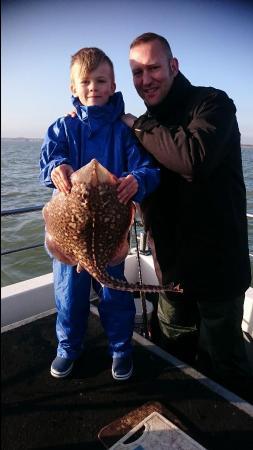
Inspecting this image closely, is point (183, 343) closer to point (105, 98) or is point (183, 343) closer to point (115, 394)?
point (115, 394)

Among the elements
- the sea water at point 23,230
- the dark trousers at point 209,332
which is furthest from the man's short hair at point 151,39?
the sea water at point 23,230

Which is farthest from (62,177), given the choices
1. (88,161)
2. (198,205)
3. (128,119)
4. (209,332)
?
(209,332)

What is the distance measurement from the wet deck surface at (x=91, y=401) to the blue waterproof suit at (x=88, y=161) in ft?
0.88

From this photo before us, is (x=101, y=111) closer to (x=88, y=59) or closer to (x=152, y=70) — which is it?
(x=88, y=59)

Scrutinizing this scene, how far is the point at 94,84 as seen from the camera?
8.03 ft

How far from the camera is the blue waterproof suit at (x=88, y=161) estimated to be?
2.49 metres

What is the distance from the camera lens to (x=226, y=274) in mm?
2910

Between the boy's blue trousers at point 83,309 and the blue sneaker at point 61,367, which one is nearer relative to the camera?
the boy's blue trousers at point 83,309

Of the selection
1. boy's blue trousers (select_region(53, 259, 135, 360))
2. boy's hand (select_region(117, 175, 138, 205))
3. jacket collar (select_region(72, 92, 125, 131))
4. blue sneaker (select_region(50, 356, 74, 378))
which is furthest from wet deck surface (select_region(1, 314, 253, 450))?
jacket collar (select_region(72, 92, 125, 131))

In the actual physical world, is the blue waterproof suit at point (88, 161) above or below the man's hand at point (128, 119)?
below

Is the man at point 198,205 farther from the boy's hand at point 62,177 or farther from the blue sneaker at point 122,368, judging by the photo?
the blue sneaker at point 122,368

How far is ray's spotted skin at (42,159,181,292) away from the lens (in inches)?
81.7

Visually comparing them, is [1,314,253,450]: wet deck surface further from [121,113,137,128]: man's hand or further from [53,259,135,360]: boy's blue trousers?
[121,113,137,128]: man's hand

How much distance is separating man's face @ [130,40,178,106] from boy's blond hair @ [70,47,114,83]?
13.5 inches
